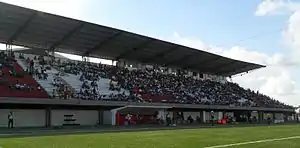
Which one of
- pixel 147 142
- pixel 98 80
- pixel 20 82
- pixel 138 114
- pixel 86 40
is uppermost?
pixel 86 40

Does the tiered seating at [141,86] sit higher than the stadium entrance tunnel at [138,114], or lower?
higher

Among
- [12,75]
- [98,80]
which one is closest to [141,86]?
[98,80]

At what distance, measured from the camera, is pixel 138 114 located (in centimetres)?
5194

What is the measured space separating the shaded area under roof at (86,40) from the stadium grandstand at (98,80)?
0.10 m

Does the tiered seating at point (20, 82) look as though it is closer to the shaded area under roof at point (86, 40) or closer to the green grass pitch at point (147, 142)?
the shaded area under roof at point (86, 40)

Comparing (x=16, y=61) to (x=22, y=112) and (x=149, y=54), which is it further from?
(x=149, y=54)

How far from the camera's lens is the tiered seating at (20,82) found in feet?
132

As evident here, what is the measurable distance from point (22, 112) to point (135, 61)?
28157mm

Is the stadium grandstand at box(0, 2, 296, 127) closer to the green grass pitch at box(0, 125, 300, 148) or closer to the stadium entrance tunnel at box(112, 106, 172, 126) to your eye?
the stadium entrance tunnel at box(112, 106, 172, 126)

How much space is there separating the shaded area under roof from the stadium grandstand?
0.34 feet

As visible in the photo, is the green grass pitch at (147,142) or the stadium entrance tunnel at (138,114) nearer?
the green grass pitch at (147,142)

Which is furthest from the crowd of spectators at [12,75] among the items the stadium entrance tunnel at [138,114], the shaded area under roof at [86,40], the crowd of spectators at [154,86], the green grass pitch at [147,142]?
the green grass pitch at [147,142]

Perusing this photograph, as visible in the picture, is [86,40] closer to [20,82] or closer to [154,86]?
[154,86]

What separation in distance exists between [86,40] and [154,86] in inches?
510
